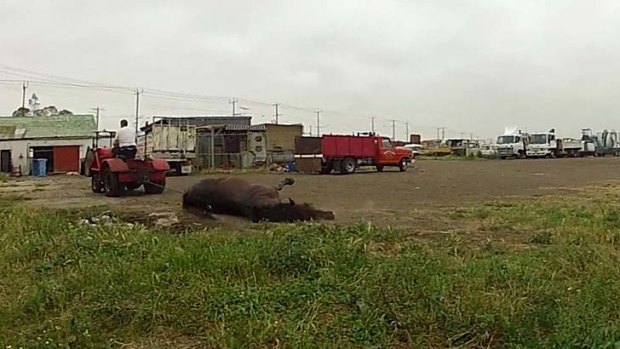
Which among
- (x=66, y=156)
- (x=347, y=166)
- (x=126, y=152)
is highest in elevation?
(x=66, y=156)

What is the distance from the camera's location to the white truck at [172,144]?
34.8m

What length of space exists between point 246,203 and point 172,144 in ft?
84.1

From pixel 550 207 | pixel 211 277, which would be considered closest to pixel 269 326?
pixel 211 277

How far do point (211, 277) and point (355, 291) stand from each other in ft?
4.30

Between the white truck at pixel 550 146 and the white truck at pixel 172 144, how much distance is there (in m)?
34.6

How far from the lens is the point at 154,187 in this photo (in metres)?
17.9

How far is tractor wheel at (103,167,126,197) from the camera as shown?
17047 millimetres

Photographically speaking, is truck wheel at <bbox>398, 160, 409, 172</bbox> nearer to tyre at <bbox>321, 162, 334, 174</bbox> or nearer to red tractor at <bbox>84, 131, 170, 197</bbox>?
tyre at <bbox>321, 162, 334, 174</bbox>

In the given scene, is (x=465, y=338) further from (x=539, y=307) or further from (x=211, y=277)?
(x=211, y=277)

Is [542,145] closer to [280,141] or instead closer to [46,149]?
[280,141]

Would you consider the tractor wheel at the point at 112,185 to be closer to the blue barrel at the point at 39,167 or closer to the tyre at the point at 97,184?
the tyre at the point at 97,184

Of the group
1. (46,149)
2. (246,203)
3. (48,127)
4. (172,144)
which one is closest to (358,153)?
(172,144)

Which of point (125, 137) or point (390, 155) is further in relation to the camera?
point (390, 155)

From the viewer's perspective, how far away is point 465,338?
462 cm
